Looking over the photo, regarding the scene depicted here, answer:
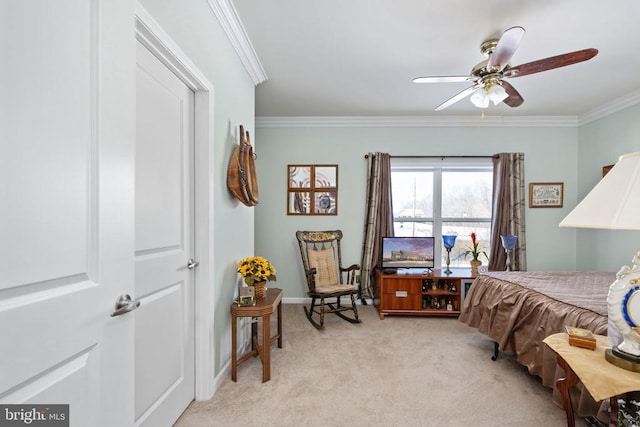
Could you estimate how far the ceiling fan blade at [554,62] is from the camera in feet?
5.89

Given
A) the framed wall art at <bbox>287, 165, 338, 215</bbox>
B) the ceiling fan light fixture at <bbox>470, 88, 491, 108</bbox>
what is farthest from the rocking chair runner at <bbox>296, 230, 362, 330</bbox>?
the ceiling fan light fixture at <bbox>470, 88, 491, 108</bbox>

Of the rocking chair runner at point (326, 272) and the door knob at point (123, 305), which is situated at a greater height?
the door knob at point (123, 305)

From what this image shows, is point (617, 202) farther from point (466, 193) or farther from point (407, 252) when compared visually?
point (466, 193)

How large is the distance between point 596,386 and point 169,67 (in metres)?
2.40

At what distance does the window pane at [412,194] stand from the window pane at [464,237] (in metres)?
0.37

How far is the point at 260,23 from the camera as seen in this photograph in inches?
86.2

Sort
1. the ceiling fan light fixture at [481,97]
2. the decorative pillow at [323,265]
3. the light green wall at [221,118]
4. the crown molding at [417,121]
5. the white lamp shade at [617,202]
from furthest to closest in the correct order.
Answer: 1. the crown molding at [417,121]
2. the decorative pillow at [323,265]
3. the ceiling fan light fixture at [481,97]
4. the light green wall at [221,118]
5. the white lamp shade at [617,202]

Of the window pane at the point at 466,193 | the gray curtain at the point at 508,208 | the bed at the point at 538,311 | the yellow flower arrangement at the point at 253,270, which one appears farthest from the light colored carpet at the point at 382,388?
the window pane at the point at 466,193

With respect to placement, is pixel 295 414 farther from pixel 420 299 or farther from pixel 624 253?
pixel 624 253

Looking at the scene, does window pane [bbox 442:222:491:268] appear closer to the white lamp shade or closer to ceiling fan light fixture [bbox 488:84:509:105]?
ceiling fan light fixture [bbox 488:84:509:105]

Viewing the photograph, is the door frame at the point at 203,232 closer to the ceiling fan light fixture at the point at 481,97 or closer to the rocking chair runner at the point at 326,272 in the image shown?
the rocking chair runner at the point at 326,272

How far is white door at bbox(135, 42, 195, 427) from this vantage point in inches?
55.5

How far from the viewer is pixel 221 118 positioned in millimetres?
2166

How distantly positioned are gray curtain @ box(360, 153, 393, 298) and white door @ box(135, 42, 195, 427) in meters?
2.66
